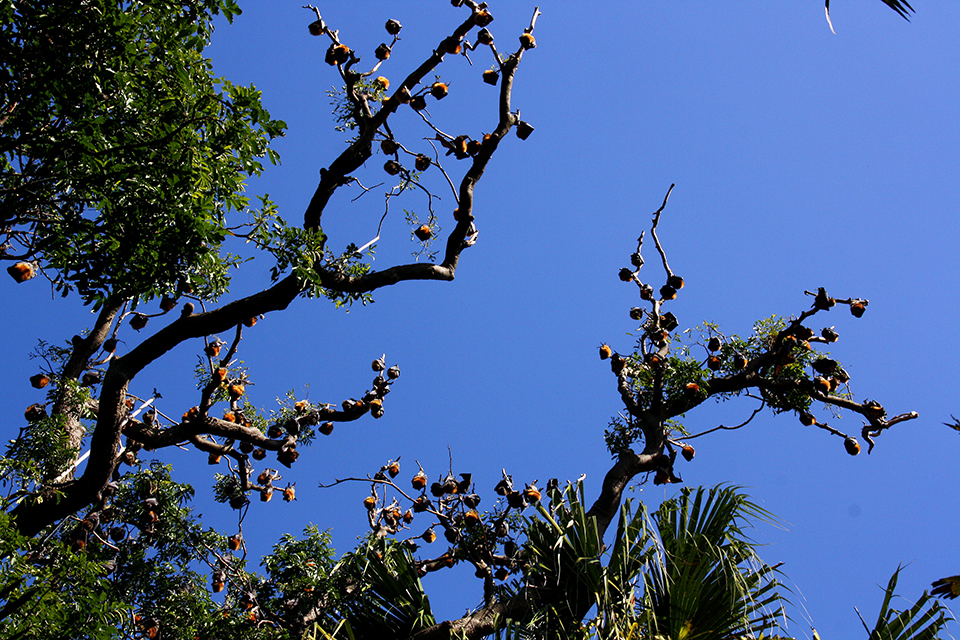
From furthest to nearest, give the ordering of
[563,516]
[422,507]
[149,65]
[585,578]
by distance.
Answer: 1. [422,507]
2. [149,65]
3. [563,516]
4. [585,578]

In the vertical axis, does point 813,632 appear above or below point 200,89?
below

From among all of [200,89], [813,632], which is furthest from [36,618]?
[813,632]

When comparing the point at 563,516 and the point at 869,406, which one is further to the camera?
the point at 869,406

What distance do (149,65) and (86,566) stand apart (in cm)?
337

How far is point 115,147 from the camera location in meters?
3.79

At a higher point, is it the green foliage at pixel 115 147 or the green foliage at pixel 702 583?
the green foliage at pixel 115 147

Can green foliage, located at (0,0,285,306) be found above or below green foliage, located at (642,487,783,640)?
above

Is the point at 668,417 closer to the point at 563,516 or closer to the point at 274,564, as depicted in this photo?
the point at 563,516

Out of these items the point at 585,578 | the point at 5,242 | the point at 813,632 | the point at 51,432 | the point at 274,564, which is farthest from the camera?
the point at 274,564

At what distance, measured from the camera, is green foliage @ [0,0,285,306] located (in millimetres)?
3875

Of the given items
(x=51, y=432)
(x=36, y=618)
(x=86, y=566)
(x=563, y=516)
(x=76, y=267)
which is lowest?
(x=36, y=618)

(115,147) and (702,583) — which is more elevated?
(115,147)

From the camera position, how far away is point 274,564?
20.9 ft

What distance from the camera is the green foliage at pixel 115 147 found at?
12.7 ft
